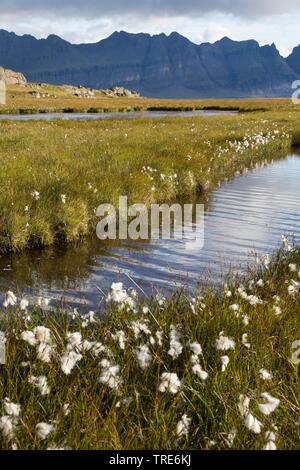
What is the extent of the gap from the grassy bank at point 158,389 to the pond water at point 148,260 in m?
2.02

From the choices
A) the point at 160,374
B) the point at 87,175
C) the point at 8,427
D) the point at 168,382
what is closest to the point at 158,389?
the point at 168,382

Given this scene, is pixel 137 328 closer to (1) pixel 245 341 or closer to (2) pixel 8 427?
(1) pixel 245 341

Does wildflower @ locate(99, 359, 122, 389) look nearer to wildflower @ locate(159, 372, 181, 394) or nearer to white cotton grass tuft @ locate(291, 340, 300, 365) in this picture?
wildflower @ locate(159, 372, 181, 394)

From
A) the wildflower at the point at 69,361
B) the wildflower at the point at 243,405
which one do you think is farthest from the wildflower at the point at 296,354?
the wildflower at the point at 69,361

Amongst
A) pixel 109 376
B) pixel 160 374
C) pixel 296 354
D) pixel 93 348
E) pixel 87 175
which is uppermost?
pixel 87 175

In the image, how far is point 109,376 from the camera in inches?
160

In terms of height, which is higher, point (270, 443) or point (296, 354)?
point (270, 443)

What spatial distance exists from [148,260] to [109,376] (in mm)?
7745

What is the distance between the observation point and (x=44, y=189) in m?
14.1

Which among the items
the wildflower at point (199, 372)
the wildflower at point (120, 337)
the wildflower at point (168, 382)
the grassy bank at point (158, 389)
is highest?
the wildflower at point (168, 382)

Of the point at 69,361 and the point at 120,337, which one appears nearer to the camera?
the point at 69,361

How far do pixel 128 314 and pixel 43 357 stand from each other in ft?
7.60

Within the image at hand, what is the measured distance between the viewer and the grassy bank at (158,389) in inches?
152

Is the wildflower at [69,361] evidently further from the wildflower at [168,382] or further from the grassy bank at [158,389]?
the wildflower at [168,382]
